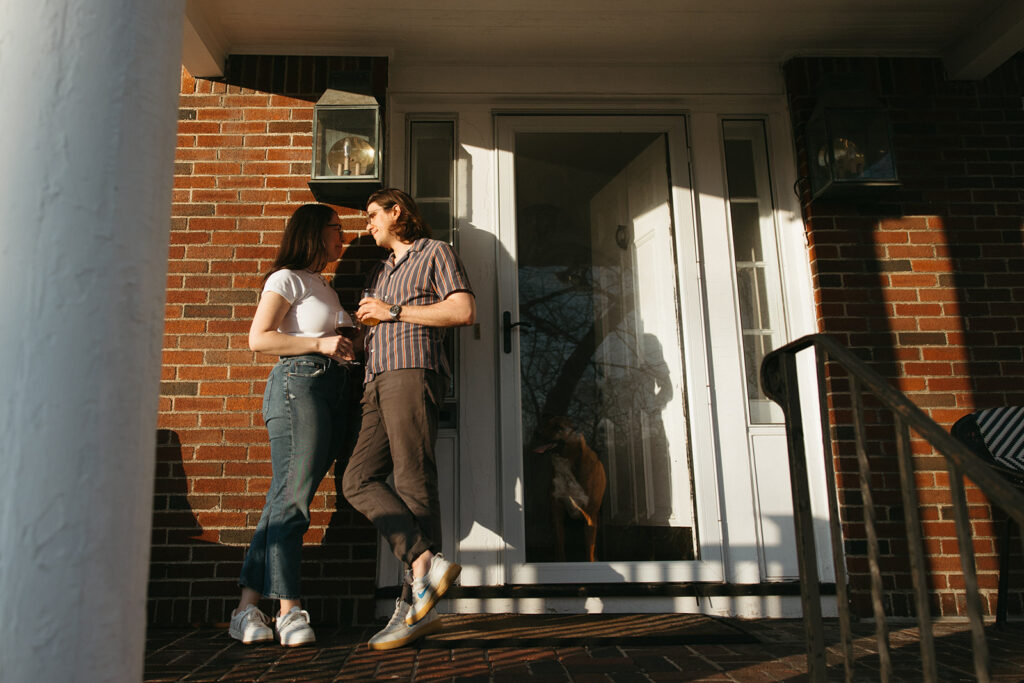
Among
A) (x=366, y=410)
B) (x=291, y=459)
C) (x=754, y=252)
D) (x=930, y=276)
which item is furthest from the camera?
(x=754, y=252)

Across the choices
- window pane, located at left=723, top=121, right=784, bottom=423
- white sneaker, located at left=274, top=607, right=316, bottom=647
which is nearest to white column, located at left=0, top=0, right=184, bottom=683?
white sneaker, located at left=274, top=607, right=316, bottom=647

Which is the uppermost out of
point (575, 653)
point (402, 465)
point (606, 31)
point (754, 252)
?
point (606, 31)

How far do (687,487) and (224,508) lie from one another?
2.01m

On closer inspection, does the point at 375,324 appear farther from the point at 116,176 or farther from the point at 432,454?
the point at 116,176

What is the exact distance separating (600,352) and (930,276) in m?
1.56

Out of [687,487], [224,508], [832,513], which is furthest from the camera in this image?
[687,487]

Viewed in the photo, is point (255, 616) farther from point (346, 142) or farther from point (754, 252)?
point (754, 252)

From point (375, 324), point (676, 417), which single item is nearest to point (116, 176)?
point (375, 324)

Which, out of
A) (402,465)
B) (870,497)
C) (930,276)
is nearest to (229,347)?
(402,465)

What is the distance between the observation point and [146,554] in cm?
139

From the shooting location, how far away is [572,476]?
3.42 m

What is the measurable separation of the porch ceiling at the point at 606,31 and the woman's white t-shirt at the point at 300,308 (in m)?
1.21

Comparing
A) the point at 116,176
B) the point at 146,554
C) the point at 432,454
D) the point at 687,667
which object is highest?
the point at 116,176

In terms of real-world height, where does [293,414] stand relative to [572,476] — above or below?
above
